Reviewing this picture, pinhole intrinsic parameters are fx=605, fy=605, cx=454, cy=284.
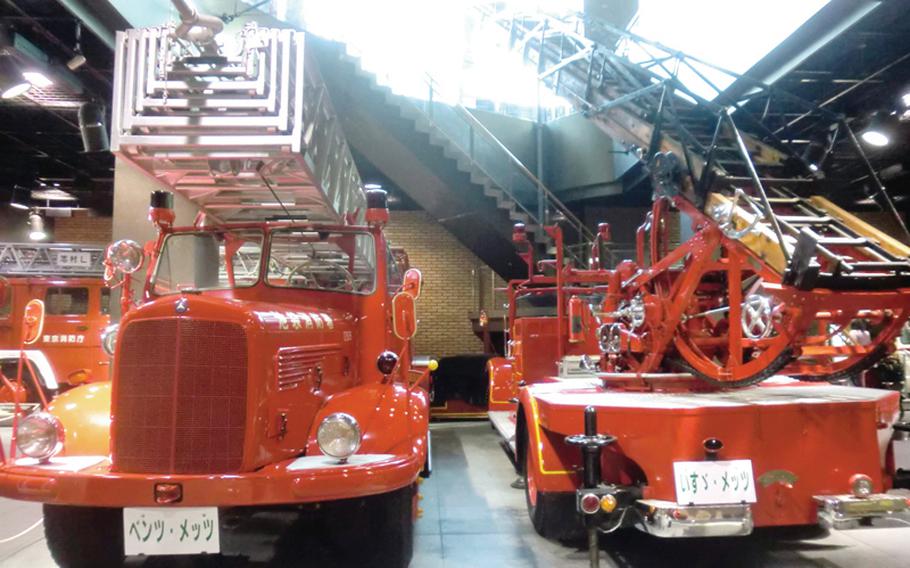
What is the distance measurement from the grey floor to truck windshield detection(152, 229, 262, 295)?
5.58 feet

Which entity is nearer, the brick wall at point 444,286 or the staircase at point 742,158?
the staircase at point 742,158

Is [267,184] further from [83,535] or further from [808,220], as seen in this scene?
[808,220]

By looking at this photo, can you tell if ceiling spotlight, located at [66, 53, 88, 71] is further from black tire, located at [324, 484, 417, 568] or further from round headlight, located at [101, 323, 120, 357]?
black tire, located at [324, 484, 417, 568]

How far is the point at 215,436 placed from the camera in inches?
105

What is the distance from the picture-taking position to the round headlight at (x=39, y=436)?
108 inches

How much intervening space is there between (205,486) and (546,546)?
2.19 metres

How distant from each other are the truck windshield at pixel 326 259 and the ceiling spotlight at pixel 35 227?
11.7 metres

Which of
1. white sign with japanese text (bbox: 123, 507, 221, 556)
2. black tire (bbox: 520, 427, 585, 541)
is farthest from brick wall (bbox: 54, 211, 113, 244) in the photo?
black tire (bbox: 520, 427, 585, 541)

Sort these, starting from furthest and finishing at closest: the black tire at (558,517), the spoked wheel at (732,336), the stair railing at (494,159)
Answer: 1. the stair railing at (494,159)
2. the black tire at (558,517)
3. the spoked wheel at (732,336)

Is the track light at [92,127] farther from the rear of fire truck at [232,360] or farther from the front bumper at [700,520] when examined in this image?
the front bumper at [700,520]

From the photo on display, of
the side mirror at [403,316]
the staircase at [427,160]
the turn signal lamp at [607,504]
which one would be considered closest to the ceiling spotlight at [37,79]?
the staircase at [427,160]

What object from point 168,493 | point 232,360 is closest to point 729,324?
point 232,360

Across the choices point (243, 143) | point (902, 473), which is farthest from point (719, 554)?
point (243, 143)

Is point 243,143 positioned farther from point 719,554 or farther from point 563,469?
point 719,554
